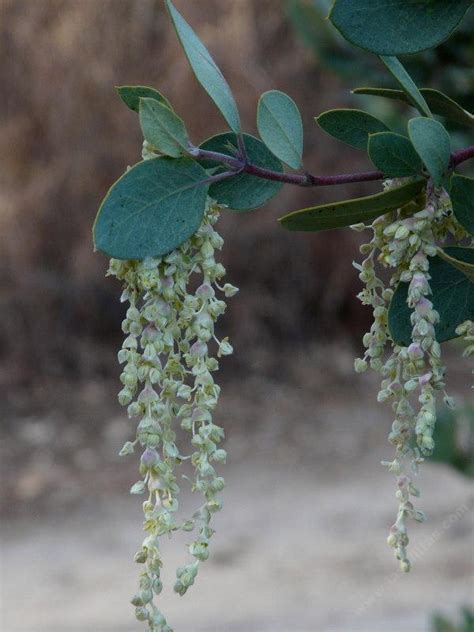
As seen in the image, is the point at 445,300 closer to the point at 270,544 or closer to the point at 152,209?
the point at 152,209

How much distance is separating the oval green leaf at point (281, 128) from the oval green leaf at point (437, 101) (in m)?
0.06

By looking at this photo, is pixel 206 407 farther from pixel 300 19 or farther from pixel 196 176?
pixel 300 19

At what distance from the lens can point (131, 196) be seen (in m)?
0.63

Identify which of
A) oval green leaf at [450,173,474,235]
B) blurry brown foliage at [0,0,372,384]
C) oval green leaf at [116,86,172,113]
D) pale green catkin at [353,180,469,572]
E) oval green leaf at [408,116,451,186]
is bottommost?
pale green catkin at [353,180,469,572]

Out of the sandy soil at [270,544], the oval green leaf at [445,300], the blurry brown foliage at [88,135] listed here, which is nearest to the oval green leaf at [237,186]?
the oval green leaf at [445,300]

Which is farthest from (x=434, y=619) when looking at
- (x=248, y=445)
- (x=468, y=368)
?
(x=468, y=368)

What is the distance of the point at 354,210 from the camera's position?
63 centimetres

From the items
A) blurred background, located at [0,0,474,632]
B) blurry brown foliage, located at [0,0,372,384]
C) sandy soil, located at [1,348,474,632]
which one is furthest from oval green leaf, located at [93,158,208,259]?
blurry brown foliage, located at [0,0,372,384]

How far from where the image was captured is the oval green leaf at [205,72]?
2.04 feet

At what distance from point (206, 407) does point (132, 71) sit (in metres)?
5.31

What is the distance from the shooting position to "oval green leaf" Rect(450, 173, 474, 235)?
0.62m

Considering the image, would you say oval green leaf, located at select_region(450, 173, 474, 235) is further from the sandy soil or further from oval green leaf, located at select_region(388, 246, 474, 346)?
the sandy soil

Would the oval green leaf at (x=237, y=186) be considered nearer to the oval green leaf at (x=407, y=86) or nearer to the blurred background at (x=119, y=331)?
the oval green leaf at (x=407, y=86)

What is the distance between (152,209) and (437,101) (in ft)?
0.70
